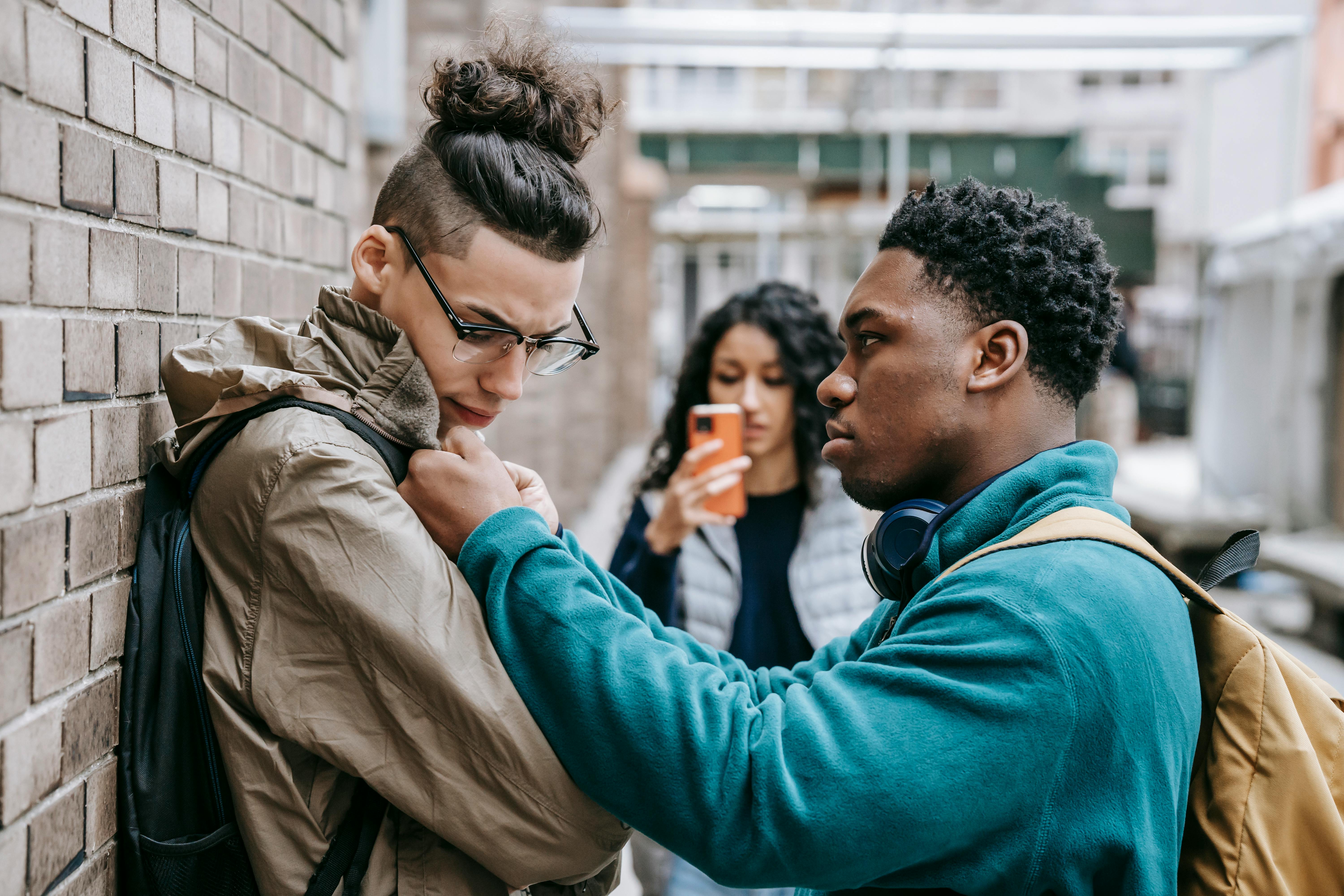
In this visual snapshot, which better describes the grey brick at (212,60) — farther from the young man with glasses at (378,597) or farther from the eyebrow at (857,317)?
the eyebrow at (857,317)

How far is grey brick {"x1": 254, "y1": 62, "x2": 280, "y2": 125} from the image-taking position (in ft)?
5.76

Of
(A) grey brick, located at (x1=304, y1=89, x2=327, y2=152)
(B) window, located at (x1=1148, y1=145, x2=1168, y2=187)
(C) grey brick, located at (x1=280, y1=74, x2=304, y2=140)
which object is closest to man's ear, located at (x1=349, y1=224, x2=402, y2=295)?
(C) grey brick, located at (x1=280, y1=74, x2=304, y2=140)

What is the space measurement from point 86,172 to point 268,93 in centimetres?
67

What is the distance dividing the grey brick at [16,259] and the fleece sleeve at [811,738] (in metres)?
0.59

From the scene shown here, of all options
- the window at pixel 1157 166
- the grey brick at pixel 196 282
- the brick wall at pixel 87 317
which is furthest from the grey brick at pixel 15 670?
Result: the window at pixel 1157 166

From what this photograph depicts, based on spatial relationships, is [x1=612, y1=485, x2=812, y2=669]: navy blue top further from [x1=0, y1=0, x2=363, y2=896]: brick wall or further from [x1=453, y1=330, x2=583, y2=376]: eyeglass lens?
[x1=0, y1=0, x2=363, y2=896]: brick wall

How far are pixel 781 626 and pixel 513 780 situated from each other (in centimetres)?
163

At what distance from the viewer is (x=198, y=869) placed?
4.15ft

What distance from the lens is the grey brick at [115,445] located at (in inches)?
49.8

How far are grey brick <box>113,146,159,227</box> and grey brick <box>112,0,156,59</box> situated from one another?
0.14 m

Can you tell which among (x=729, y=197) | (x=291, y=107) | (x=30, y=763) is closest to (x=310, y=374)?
(x=30, y=763)

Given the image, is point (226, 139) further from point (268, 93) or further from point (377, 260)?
point (377, 260)

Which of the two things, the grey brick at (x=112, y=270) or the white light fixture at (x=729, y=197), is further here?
the white light fixture at (x=729, y=197)

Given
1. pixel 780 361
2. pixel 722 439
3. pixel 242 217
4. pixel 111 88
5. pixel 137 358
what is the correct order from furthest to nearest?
1. pixel 780 361
2. pixel 722 439
3. pixel 242 217
4. pixel 137 358
5. pixel 111 88
